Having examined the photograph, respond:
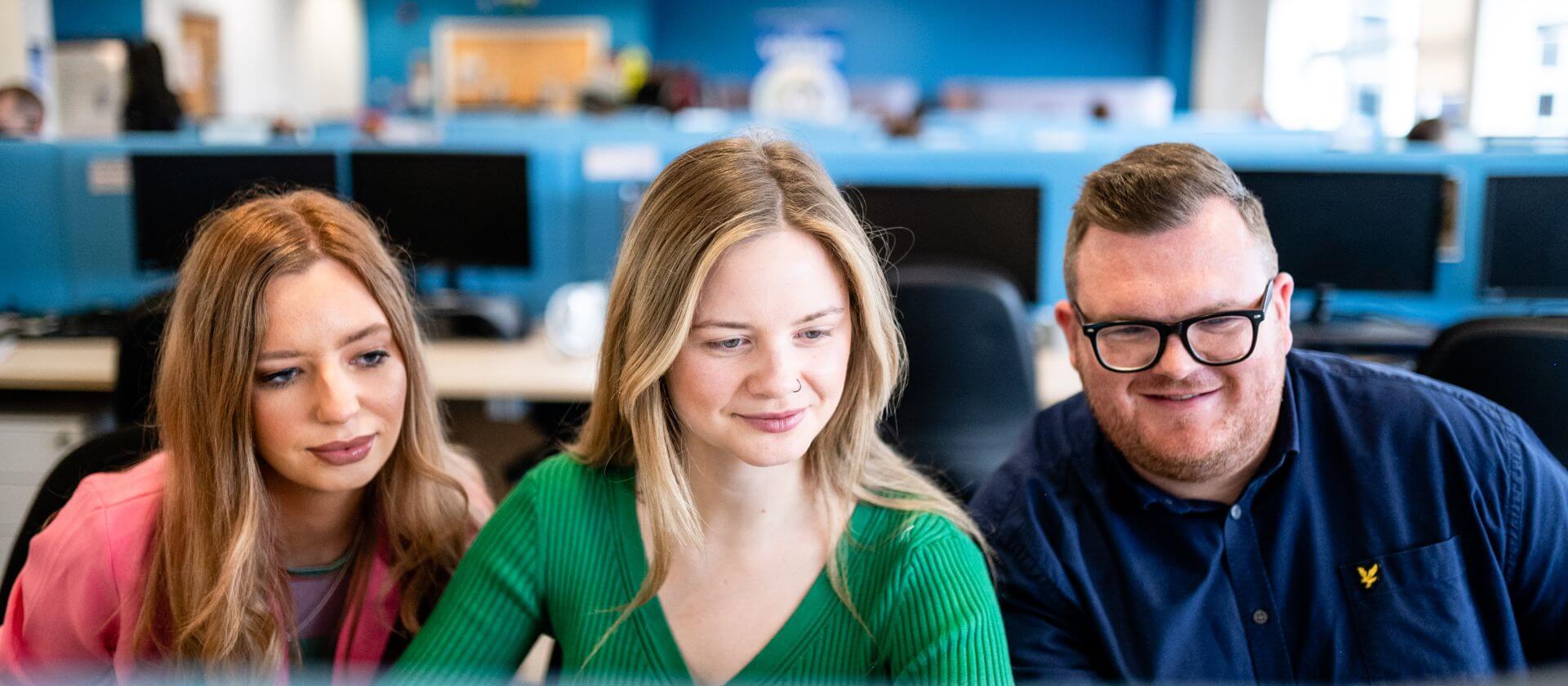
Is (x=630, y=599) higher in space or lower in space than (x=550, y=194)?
lower

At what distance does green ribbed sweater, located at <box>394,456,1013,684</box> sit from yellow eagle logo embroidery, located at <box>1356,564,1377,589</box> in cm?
37

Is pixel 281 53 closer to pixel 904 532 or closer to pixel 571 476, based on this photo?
pixel 571 476

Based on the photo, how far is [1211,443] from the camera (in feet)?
3.49

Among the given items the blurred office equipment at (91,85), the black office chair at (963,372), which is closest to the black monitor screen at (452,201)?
the black office chair at (963,372)

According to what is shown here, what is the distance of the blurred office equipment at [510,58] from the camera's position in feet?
35.8

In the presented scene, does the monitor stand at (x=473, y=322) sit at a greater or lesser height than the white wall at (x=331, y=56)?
lesser

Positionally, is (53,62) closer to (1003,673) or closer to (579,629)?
(579,629)

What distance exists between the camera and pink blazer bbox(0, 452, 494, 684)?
105cm

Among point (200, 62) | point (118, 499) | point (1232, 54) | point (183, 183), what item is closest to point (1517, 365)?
point (118, 499)

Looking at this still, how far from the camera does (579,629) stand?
1.05m

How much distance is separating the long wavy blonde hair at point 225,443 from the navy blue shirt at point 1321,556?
2.19 feet

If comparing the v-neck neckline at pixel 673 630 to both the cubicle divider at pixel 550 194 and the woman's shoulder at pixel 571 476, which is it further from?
the cubicle divider at pixel 550 194

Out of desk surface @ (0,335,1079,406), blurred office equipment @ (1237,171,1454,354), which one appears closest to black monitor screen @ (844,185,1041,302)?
desk surface @ (0,335,1079,406)

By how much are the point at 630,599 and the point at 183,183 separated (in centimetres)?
258
